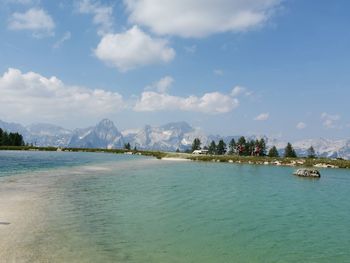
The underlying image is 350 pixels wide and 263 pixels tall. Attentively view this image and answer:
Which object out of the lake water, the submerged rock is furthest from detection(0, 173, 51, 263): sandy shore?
the submerged rock

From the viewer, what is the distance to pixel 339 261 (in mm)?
24266

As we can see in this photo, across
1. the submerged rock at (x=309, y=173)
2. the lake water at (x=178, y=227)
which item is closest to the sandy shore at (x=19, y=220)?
the lake water at (x=178, y=227)

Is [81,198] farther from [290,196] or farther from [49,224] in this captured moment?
[290,196]

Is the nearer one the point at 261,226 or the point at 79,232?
the point at 79,232

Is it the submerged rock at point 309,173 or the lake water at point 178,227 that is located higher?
the submerged rock at point 309,173

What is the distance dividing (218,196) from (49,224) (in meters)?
27.5

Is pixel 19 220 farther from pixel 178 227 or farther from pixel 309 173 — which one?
pixel 309 173

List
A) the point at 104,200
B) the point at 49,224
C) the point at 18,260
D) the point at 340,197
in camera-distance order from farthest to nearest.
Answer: the point at 340,197, the point at 104,200, the point at 49,224, the point at 18,260

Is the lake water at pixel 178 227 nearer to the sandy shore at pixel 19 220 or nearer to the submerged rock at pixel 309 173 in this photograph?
the sandy shore at pixel 19 220

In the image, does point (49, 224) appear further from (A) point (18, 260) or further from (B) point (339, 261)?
(B) point (339, 261)

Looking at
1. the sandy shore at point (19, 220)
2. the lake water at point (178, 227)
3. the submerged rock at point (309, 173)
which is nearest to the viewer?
the sandy shore at point (19, 220)

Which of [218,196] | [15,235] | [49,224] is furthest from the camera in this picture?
[218,196]

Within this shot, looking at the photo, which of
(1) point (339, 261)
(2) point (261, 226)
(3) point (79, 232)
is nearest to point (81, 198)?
(3) point (79, 232)

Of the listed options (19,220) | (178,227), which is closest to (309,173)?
(178,227)
